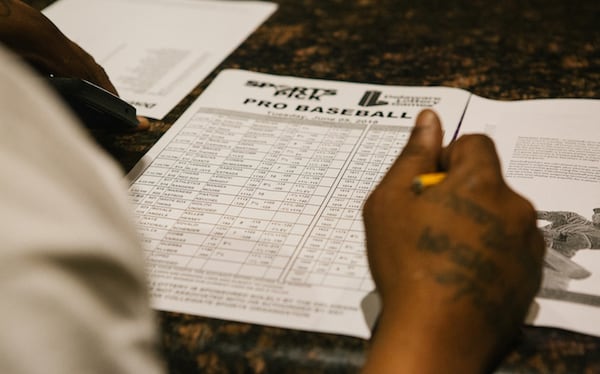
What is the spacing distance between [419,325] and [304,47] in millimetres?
529

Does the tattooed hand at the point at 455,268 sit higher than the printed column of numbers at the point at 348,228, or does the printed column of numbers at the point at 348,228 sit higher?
the tattooed hand at the point at 455,268

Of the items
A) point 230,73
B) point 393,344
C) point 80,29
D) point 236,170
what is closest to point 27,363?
point 393,344

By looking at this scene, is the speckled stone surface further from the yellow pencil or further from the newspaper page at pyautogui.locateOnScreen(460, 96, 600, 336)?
the yellow pencil

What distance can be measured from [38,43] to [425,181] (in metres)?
0.38

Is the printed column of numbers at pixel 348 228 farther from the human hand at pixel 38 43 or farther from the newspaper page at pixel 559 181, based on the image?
the human hand at pixel 38 43

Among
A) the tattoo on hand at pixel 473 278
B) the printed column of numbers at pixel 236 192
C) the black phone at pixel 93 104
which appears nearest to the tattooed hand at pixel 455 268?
the tattoo on hand at pixel 473 278

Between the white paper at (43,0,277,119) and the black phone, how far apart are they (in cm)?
9

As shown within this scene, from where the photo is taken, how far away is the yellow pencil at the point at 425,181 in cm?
48

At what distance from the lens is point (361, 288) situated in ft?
1.70

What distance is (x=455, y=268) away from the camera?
45 cm

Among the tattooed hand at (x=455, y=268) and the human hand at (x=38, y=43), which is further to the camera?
the human hand at (x=38, y=43)

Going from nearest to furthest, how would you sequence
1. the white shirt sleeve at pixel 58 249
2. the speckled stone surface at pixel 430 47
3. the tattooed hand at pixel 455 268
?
the white shirt sleeve at pixel 58 249
the tattooed hand at pixel 455 268
the speckled stone surface at pixel 430 47

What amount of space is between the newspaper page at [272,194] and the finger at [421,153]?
0.08 metres

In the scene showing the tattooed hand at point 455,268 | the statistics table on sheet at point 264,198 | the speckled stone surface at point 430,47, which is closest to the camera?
the tattooed hand at point 455,268
